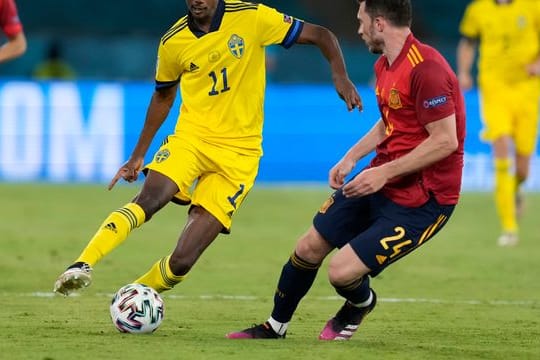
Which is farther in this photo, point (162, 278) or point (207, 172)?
point (207, 172)

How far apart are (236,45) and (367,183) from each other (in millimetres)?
1771

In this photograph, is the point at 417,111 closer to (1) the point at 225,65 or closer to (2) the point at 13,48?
(1) the point at 225,65

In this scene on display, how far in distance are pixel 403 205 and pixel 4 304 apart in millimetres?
3079

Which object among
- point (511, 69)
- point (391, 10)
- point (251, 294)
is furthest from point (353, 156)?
point (511, 69)

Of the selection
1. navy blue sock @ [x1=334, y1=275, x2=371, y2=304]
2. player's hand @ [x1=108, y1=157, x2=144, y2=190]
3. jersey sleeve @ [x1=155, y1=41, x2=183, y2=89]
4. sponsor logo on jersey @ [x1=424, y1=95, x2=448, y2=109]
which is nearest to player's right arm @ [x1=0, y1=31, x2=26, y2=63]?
jersey sleeve @ [x1=155, y1=41, x2=183, y2=89]

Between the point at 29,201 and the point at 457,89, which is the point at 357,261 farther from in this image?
the point at 29,201

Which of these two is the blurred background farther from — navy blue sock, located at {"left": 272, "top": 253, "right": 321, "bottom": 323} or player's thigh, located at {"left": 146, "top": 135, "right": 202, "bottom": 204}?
navy blue sock, located at {"left": 272, "top": 253, "right": 321, "bottom": 323}

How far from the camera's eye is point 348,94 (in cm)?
753

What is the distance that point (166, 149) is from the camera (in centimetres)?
794

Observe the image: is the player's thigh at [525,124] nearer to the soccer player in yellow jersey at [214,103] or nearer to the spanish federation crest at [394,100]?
the soccer player in yellow jersey at [214,103]

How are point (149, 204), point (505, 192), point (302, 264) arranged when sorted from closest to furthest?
point (302, 264) → point (149, 204) → point (505, 192)

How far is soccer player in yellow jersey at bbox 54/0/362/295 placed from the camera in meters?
7.82

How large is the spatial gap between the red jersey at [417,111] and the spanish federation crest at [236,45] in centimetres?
116

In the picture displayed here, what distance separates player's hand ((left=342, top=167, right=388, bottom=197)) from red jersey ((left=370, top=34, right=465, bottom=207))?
299 millimetres
